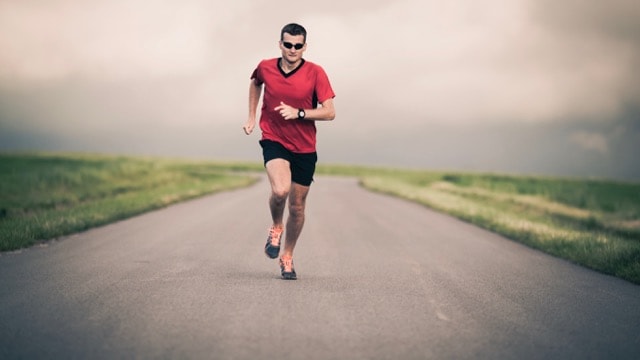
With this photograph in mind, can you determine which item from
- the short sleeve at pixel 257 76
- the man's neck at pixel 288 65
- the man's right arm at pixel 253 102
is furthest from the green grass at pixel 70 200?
the man's neck at pixel 288 65

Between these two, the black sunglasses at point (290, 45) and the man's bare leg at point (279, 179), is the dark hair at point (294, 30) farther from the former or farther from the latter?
the man's bare leg at point (279, 179)

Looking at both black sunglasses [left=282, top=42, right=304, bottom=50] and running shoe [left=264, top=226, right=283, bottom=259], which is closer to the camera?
black sunglasses [left=282, top=42, right=304, bottom=50]

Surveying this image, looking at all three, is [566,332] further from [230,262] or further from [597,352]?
[230,262]

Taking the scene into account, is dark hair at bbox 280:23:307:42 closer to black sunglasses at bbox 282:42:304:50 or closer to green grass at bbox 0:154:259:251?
black sunglasses at bbox 282:42:304:50

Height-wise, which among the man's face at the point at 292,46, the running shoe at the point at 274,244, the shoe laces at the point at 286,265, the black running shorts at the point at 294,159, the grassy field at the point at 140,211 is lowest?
the grassy field at the point at 140,211

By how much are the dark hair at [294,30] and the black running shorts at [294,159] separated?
1103 mm

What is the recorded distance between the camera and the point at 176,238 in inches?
363

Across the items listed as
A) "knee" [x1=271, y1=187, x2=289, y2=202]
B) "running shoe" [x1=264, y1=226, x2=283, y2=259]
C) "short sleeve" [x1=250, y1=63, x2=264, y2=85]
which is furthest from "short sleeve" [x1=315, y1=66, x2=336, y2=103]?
"running shoe" [x1=264, y1=226, x2=283, y2=259]

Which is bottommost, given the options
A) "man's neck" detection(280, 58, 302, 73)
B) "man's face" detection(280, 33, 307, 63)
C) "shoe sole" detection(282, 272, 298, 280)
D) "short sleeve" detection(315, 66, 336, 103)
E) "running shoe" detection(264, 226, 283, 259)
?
"shoe sole" detection(282, 272, 298, 280)

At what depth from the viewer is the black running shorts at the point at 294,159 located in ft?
19.1

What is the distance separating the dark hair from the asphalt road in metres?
2.49

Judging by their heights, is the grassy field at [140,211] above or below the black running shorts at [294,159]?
below

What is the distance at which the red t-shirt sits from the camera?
565 cm

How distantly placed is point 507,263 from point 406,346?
4.60 metres
